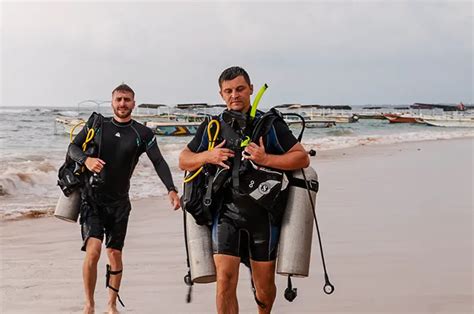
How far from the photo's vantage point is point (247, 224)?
12.3 feet

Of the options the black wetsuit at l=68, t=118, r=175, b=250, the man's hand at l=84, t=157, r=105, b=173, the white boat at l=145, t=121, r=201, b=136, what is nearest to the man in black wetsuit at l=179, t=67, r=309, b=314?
the man's hand at l=84, t=157, r=105, b=173

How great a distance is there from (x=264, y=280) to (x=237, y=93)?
1.17 m

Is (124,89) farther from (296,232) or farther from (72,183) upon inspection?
(296,232)

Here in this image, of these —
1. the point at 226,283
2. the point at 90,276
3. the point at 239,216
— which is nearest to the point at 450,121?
the point at 90,276

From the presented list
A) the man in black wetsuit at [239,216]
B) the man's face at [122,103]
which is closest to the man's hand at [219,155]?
the man in black wetsuit at [239,216]

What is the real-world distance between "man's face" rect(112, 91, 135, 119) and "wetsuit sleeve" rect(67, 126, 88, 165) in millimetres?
282

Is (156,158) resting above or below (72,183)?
above

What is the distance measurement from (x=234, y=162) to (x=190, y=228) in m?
0.58

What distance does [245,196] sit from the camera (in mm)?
3682

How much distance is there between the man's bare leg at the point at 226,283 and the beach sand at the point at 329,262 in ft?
3.71

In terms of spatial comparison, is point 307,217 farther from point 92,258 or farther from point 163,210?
point 163,210

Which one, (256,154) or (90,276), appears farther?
(90,276)

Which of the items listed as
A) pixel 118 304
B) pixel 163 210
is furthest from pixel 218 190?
pixel 163 210

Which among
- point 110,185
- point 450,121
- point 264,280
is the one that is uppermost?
point 450,121
